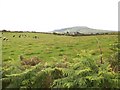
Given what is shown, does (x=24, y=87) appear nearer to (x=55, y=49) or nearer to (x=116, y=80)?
(x=116, y=80)

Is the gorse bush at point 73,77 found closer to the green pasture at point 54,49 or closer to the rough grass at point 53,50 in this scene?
the rough grass at point 53,50

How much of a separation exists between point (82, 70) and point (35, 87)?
5.14 ft

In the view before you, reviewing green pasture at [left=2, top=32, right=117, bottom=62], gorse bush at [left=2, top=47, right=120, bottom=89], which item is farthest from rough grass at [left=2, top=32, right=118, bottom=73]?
gorse bush at [left=2, top=47, right=120, bottom=89]

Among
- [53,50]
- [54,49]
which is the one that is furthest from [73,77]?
[54,49]

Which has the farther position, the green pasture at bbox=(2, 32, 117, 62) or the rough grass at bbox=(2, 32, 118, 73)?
the green pasture at bbox=(2, 32, 117, 62)

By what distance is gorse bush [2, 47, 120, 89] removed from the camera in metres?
7.34

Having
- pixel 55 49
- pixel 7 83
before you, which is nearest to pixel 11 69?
pixel 7 83

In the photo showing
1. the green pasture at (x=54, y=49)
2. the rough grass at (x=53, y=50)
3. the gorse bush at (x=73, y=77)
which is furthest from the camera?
the green pasture at (x=54, y=49)

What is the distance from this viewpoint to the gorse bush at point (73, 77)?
24.1ft

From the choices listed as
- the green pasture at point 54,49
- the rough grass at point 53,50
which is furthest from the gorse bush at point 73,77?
the green pasture at point 54,49

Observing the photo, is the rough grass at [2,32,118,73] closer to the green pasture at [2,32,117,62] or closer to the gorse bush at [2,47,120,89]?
the green pasture at [2,32,117,62]

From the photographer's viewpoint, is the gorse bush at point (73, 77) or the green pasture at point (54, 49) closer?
the gorse bush at point (73, 77)

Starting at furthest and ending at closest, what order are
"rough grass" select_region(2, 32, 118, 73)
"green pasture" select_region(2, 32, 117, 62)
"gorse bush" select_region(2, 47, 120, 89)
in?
1. "green pasture" select_region(2, 32, 117, 62)
2. "rough grass" select_region(2, 32, 118, 73)
3. "gorse bush" select_region(2, 47, 120, 89)

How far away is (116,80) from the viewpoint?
289 inches
